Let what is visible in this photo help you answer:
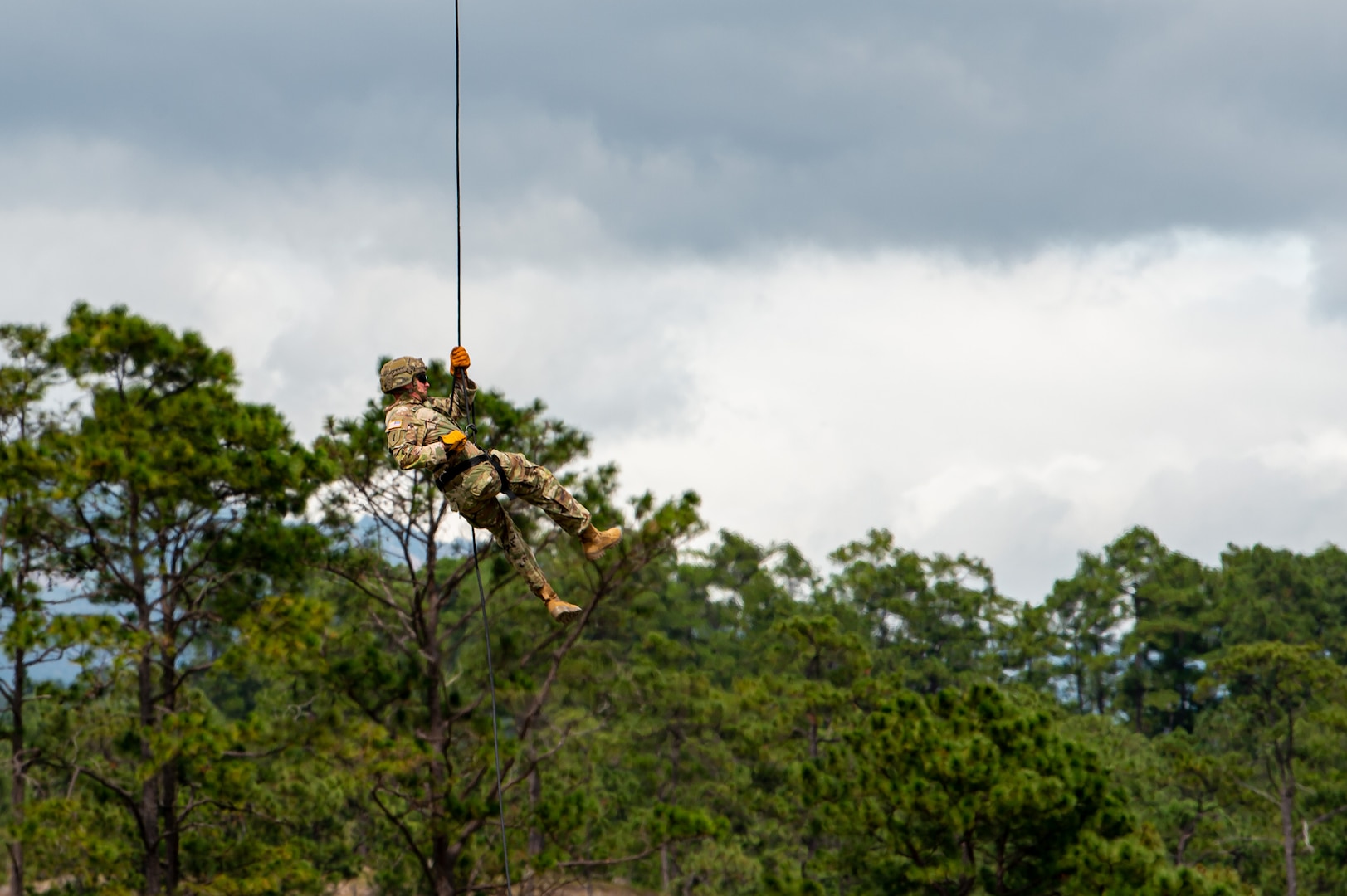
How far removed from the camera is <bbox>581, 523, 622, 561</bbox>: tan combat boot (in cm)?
938

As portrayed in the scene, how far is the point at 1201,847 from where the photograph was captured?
117ft

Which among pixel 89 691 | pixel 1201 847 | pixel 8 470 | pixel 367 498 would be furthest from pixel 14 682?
pixel 1201 847

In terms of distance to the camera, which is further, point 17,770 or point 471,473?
point 17,770

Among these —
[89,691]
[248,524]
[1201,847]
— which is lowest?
[1201,847]

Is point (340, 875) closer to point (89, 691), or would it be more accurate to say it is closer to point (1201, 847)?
point (89, 691)

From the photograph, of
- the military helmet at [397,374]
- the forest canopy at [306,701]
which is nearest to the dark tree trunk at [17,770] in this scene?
the forest canopy at [306,701]

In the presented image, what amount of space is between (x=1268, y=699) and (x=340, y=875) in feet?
72.3

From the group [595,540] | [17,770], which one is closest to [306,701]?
[17,770]

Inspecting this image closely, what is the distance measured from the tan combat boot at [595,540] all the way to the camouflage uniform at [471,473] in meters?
0.06

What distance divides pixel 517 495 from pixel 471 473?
1.23ft

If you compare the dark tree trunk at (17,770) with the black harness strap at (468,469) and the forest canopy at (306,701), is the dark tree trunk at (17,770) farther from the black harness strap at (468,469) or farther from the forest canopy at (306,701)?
the black harness strap at (468,469)

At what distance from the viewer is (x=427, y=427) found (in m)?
8.94

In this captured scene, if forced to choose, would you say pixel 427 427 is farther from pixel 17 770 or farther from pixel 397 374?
pixel 17 770

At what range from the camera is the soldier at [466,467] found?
881cm
